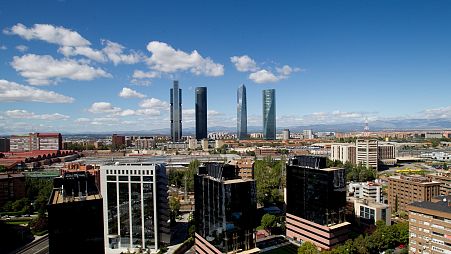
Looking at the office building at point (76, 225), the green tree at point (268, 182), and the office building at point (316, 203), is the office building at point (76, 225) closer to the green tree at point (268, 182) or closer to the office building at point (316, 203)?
the office building at point (316, 203)

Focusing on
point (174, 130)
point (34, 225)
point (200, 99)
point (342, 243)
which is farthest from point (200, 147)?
point (342, 243)

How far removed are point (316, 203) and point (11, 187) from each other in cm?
3512

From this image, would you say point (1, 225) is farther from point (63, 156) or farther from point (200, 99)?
point (200, 99)

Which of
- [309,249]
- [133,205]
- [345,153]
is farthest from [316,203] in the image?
[345,153]

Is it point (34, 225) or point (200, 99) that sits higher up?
point (200, 99)

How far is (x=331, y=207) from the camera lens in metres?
23.7

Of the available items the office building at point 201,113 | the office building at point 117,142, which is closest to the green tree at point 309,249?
the office building at point 117,142

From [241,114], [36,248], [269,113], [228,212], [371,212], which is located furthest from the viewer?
[241,114]

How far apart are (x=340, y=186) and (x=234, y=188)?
30.5 feet

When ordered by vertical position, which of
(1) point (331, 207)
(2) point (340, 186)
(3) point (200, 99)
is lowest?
(1) point (331, 207)

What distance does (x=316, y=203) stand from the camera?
80.4 ft

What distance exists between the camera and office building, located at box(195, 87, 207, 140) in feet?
470

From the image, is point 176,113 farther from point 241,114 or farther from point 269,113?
point 269,113

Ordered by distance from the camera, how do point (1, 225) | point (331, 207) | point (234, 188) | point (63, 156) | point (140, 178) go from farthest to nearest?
point (63, 156), point (1, 225), point (140, 178), point (331, 207), point (234, 188)
